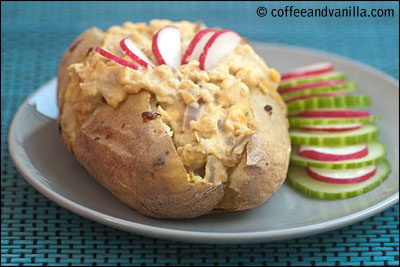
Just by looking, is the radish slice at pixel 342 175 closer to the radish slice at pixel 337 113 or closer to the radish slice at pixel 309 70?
the radish slice at pixel 337 113

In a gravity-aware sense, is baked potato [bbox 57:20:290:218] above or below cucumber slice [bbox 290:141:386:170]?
above

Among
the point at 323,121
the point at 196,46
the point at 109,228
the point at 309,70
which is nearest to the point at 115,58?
the point at 196,46

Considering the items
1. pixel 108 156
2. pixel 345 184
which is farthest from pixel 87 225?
pixel 345 184

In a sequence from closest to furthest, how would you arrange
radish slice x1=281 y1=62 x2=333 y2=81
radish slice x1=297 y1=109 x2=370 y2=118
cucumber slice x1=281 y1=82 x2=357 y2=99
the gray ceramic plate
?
the gray ceramic plate, radish slice x1=297 y1=109 x2=370 y2=118, cucumber slice x1=281 y1=82 x2=357 y2=99, radish slice x1=281 y1=62 x2=333 y2=81

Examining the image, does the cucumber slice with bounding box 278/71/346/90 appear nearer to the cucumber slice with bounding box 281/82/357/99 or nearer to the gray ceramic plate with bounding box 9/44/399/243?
the cucumber slice with bounding box 281/82/357/99

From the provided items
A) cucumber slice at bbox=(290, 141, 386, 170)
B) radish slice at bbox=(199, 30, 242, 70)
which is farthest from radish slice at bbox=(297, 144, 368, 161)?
radish slice at bbox=(199, 30, 242, 70)

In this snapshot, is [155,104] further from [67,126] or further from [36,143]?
[36,143]

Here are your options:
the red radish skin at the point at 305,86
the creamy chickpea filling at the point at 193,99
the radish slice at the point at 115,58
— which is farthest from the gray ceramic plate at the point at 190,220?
the radish slice at the point at 115,58

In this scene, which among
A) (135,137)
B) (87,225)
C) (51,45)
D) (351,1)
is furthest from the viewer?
(351,1)
